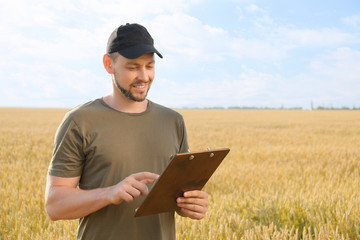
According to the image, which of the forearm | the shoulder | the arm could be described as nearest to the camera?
the arm

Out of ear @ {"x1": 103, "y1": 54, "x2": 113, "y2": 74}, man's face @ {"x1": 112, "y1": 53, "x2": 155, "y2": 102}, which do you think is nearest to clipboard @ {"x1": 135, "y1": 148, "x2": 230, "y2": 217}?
man's face @ {"x1": 112, "y1": 53, "x2": 155, "y2": 102}

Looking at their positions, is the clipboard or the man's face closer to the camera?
the clipboard

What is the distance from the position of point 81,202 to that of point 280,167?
721cm

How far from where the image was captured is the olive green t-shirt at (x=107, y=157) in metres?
1.98

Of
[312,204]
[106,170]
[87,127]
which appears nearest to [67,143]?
[87,127]

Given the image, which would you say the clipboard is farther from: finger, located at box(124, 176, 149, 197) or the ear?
the ear

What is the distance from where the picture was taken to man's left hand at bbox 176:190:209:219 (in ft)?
6.07

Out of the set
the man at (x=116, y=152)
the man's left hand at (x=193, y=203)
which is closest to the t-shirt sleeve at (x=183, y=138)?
the man at (x=116, y=152)

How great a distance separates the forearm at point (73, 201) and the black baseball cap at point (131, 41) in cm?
76

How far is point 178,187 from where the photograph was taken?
176 centimetres

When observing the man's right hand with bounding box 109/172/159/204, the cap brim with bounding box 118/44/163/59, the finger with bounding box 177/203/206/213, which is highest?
the cap brim with bounding box 118/44/163/59

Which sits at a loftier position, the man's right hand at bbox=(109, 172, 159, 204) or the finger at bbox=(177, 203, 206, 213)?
the man's right hand at bbox=(109, 172, 159, 204)

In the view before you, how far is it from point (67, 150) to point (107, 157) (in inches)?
8.6

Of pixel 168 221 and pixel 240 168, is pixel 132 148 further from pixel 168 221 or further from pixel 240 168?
pixel 240 168
